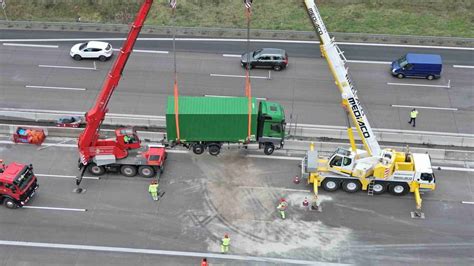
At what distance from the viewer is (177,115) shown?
3512 centimetres

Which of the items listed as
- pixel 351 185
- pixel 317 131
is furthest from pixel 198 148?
pixel 351 185

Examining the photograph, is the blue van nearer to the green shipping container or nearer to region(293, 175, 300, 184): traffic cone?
region(293, 175, 300, 184): traffic cone

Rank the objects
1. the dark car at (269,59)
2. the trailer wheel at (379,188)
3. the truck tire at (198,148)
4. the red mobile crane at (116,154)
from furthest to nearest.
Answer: the dark car at (269,59) < the truck tire at (198,148) < the red mobile crane at (116,154) < the trailer wheel at (379,188)

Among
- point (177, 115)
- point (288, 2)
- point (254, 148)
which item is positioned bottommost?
point (254, 148)

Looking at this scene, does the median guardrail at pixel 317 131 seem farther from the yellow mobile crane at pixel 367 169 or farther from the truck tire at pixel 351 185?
the truck tire at pixel 351 185

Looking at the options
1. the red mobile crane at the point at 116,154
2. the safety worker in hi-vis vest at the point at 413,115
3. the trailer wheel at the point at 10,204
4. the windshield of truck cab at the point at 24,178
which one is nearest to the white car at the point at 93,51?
the red mobile crane at the point at 116,154

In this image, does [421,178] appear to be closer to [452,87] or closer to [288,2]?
[452,87]

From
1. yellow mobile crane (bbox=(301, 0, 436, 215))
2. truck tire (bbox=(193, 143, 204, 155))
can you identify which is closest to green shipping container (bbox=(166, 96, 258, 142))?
truck tire (bbox=(193, 143, 204, 155))

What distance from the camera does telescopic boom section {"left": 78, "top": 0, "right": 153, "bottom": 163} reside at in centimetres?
3209

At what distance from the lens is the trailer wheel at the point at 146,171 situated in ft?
117

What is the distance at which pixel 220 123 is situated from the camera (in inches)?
1405

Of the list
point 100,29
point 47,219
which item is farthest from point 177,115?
point 100,29

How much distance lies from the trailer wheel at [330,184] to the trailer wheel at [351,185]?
1.39 ft

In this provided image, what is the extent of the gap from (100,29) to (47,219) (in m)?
24.9
